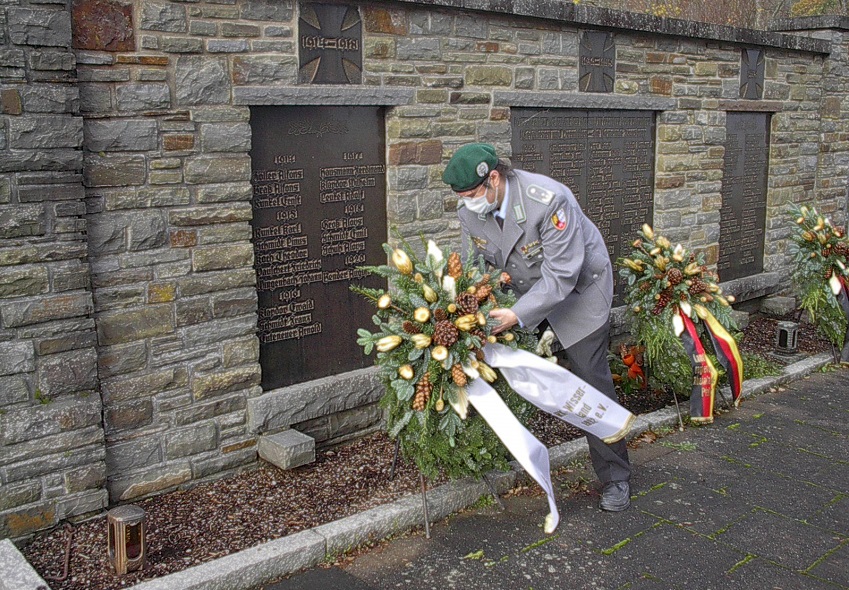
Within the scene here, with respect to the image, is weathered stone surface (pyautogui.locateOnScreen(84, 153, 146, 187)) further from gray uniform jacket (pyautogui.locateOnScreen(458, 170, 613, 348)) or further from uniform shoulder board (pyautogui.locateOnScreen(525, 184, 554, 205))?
uniform shoulder board (pyautogui.locateOnScreen(525, 184, 554, 205))

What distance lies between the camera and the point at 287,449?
16.5 feet

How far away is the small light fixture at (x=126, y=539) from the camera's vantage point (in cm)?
393

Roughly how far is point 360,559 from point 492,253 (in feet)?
5.77

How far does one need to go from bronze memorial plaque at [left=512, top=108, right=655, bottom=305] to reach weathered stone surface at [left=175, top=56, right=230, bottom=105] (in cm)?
254

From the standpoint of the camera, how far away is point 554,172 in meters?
7.07

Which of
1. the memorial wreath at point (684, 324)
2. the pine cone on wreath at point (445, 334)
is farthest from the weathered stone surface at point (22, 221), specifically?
the memorial wreath at point (684, 324)

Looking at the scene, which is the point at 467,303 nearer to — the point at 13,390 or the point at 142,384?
the point at 142,384

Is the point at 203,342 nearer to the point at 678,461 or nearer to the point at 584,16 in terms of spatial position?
the point at 678,461

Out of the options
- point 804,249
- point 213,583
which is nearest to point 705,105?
point 804,249

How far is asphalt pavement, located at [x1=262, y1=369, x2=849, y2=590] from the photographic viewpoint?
409 cm

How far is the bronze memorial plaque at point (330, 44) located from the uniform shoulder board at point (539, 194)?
157 centimetres

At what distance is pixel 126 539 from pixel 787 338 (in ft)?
20.1

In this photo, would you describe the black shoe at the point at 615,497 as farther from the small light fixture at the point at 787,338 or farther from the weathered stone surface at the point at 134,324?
the small light fixture at the point at 787,338

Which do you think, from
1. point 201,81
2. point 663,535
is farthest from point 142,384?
point 663,535
